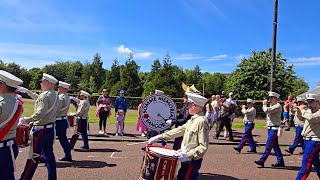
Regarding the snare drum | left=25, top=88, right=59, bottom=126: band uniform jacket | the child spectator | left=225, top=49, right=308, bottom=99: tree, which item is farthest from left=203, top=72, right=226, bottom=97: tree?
the snare drum

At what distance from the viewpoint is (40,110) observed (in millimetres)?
6406

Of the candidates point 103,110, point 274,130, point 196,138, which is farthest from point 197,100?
point 103,110

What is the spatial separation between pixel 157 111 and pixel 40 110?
2.58 m

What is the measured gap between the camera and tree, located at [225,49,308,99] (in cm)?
2925

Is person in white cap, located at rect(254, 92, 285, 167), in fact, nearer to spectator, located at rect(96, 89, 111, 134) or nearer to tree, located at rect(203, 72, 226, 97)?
spectator, located at rect(96, 89, 111, 134)

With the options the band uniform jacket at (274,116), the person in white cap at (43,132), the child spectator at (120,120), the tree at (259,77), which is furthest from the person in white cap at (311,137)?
the tree at (259,77)

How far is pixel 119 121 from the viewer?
14227mm

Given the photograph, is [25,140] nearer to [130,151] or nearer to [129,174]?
[129,174]

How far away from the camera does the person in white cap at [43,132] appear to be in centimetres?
629

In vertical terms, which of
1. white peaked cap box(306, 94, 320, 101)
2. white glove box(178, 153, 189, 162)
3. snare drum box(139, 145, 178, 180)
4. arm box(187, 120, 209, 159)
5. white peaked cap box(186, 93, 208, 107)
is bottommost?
snare drum box(139, 145, 178, 180)

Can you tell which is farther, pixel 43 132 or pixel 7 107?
pixel 43 132

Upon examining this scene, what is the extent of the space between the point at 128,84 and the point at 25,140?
30.6 meters

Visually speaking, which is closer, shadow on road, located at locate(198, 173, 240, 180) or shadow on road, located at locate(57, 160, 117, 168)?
shadow on road, located at locate(198, 173, 240, 180)

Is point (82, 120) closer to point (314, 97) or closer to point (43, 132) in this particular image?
point (43, 132)
